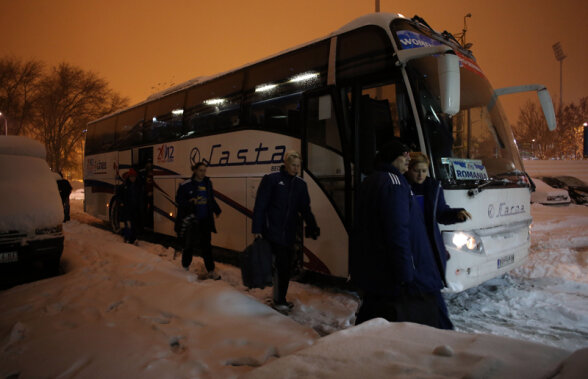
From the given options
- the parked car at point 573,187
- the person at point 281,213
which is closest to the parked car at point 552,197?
the parked car at point 573,187

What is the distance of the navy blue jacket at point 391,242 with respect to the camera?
2.86m

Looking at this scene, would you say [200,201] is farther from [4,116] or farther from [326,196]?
[4,116]

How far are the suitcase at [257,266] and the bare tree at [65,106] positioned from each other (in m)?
39.9

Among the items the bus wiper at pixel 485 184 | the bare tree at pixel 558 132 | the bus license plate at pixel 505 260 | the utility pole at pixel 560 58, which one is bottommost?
the bus license plate at pixel 505 260

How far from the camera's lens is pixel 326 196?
18.0 ft

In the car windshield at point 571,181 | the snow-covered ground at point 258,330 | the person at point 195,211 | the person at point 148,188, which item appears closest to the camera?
the snow-covered ground at point 258,330

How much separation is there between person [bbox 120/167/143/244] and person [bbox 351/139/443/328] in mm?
7626

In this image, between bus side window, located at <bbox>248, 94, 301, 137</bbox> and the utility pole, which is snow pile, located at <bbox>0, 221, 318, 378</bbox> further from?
the utility pole

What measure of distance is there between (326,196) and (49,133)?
1737 inches

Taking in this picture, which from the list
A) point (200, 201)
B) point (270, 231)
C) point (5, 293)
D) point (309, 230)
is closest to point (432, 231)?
point (309, 230)

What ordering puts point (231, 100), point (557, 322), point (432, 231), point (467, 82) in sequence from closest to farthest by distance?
point (432, 231), point (557, 322), point (467, 82), point (231, 100)

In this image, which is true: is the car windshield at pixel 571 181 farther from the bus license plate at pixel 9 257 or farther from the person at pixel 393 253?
the bus license plate at pixel 9 257

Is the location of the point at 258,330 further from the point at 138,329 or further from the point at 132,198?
the point at 132,198

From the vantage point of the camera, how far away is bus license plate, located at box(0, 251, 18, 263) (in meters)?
5.71
